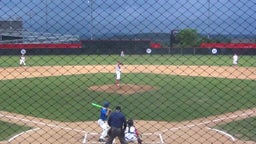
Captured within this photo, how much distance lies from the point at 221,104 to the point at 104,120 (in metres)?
5.57

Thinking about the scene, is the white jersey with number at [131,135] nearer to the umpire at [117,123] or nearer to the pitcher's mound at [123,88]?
the umpire at [117,123]

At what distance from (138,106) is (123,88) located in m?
3.32

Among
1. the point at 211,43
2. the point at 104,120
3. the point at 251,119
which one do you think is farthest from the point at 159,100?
the point at 211,43

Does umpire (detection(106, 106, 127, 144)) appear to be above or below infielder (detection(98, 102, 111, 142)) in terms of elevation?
above

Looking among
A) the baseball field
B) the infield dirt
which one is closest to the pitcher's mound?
the baseball field

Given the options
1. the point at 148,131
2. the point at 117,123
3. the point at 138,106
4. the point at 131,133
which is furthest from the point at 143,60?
the point at 117,123

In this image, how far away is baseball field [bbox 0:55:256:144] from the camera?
37.1 feet

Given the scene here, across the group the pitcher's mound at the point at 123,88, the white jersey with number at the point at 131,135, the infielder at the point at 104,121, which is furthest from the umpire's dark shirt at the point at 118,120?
the pitcher's mound at the point at 123,88

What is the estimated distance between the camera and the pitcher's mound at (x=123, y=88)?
17578 mm

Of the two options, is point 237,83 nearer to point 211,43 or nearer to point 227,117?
point 227,117

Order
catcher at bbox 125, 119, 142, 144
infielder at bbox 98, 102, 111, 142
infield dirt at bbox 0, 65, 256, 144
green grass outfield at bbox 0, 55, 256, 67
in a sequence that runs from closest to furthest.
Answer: catcher at bbox 125, 119, 142, 144 < infield dirt at bbox 0, 65, 256, 144 < infielder at bbox 98, 102, 111, 142 < green grass outfield at bbox 0, 55, 256, 67

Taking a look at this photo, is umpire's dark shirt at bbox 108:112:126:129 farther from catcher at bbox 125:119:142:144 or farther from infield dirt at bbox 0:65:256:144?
infield dirt at bbox 0:65:256:144

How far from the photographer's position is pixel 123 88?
1833cm

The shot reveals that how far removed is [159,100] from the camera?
1586cm
